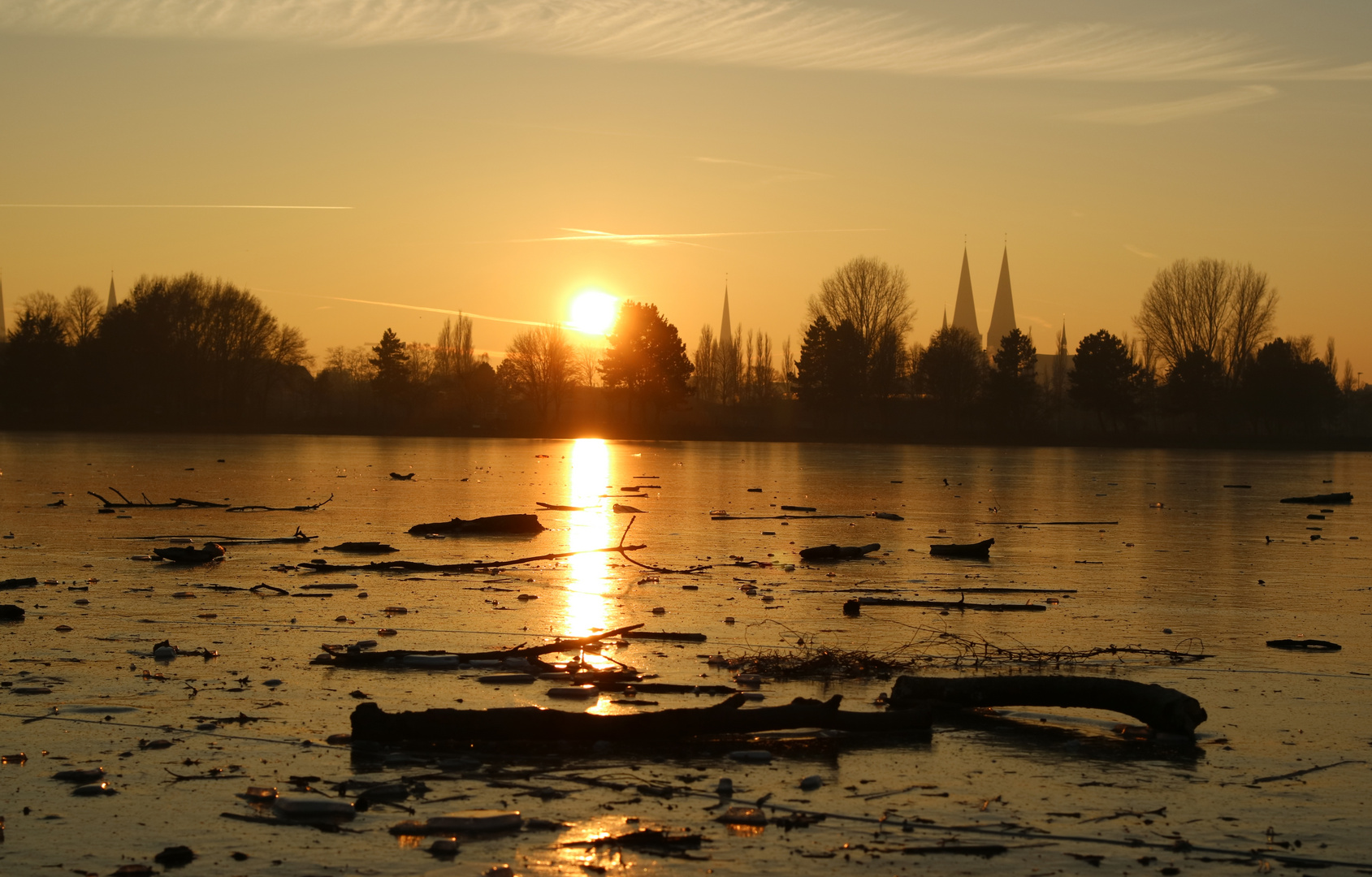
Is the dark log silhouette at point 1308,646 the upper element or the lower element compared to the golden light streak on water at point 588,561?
lower

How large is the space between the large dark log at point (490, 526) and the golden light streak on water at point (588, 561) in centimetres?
85

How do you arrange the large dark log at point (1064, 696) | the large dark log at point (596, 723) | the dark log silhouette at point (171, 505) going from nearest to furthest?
1. the large dark log at point (596, 723)
2. the large dark log at point (1064, 696)
3. the dark log silhouette at point (171, 505)

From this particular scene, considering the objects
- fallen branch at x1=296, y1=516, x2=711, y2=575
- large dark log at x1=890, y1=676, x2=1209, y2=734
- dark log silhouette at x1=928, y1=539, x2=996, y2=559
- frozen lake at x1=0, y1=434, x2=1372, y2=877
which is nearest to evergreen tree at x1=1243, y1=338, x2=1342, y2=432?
frozen lake at x1=0, y1=434, x2=1372, y2=877

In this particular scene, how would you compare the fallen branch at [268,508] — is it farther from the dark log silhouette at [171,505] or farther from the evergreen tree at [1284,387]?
the evergreen tree at [1284,387]

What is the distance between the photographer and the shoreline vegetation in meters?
112

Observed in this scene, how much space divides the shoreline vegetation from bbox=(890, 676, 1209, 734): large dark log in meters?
106

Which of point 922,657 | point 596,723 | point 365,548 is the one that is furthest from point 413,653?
point 365,548

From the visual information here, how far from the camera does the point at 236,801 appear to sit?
683 centimetres

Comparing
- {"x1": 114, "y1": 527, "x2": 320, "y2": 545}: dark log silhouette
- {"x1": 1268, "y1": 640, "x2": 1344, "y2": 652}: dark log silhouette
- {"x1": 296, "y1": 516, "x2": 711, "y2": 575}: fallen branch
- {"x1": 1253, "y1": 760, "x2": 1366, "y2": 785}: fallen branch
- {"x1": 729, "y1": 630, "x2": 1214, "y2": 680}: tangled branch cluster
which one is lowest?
{"x1": 1253, "y1": 760, "x2": 1366, "y2": 785}: fallen branch

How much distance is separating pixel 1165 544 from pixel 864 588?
32.5ft

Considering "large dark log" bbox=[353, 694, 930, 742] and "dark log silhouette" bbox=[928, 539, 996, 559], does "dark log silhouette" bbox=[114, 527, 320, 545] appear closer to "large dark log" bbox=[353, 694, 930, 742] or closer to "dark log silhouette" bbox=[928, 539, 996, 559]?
"dark log silhouette" bbox=[928, 539, 996, 559]

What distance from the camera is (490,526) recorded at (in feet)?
76.1

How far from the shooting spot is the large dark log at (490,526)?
23.0 m

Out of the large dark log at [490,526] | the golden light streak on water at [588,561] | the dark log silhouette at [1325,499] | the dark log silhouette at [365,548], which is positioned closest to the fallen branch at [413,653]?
the golden light streak on water at [588,561]
